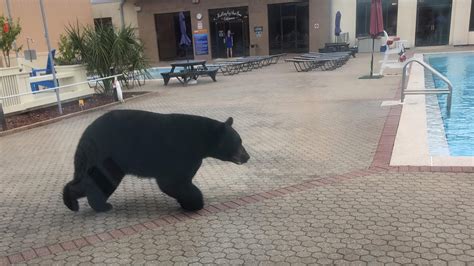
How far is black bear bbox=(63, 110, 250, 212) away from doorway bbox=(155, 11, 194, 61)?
84.0ft

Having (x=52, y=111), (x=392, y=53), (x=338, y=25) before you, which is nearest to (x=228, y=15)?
(x=338, y=25)

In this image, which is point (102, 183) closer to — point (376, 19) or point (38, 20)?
point (376, 19)

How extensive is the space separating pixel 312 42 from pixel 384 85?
15.4 meters

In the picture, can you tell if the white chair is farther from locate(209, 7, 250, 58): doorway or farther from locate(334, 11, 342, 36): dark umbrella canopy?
locate(209, 7, 250, 58): doorway

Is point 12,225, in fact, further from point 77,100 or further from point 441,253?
point 77,100

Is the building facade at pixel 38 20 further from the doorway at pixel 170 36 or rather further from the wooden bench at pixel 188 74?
the wooden bench at pixel 188 74

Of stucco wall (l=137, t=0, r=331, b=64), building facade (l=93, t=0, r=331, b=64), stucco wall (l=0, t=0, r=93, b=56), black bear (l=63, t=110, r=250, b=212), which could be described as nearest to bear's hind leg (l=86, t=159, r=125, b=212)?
black bear (l=63, t=110, r=250, b=212)

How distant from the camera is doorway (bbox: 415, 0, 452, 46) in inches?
1025

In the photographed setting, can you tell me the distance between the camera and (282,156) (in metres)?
6.25

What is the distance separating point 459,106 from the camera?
985 cm

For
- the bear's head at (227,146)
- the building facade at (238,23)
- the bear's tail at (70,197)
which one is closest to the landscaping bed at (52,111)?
the bear's tail at (70,197)

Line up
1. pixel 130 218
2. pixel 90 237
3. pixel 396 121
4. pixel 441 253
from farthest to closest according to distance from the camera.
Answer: pixel 396 121
pixel 130 218
pixel 90 237
pixel 441 253

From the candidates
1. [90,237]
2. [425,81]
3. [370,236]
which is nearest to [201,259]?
[90,237]

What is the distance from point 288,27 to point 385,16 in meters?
6.07
